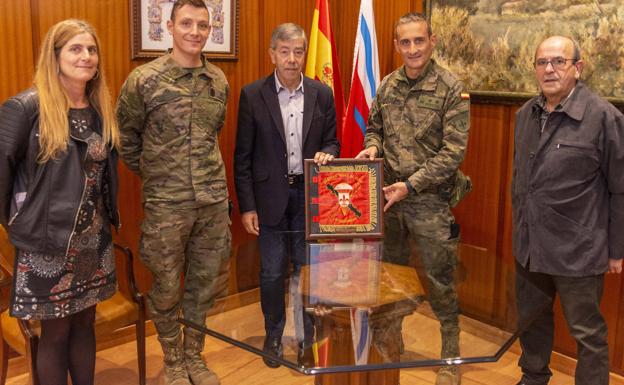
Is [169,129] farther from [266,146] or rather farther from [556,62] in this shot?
[556,62]

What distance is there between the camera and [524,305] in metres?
2.58

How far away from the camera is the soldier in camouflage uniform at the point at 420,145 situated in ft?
9.57

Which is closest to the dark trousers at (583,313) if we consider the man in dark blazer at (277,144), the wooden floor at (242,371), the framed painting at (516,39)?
the wooden floor at (242,371)

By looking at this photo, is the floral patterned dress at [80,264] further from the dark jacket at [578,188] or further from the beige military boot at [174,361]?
the dark jacket at [578,188]

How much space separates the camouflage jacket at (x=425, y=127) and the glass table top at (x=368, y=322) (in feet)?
1.82

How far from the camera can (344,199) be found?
108 inches

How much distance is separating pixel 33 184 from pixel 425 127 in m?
1.69

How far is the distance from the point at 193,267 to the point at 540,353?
64.6 inches

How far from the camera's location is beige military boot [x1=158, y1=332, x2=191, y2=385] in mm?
3059

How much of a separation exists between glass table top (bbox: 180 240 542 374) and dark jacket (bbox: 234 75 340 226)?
2.18ft

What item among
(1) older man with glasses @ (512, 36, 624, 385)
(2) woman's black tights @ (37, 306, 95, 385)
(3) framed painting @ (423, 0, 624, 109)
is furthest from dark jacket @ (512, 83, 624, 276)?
(2) woman's black tights @ (37, 306, 95, 385)

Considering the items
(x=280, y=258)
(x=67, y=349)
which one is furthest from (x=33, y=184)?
(x=280, y=258)

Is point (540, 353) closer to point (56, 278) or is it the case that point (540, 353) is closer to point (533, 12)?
point (533, 12)

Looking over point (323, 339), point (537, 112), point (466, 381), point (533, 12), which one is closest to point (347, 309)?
point (323, 339)
